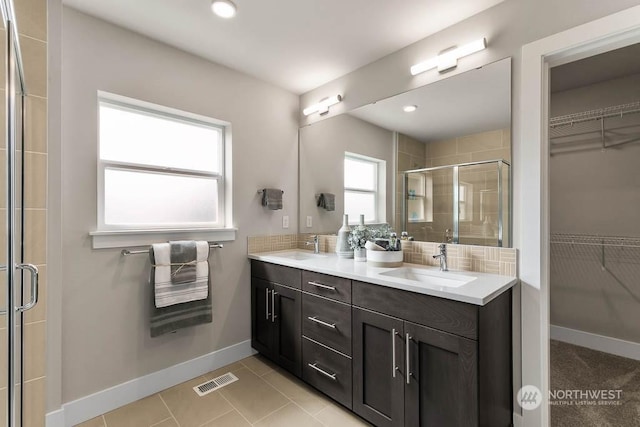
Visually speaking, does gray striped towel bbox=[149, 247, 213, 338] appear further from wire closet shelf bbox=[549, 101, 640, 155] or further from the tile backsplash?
wire closet shelf bbox=[549, 101, 640, 155]

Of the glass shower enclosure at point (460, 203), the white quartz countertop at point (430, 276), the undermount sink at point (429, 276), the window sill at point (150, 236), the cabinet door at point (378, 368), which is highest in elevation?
the glass shower enclosure at point (460, 203)

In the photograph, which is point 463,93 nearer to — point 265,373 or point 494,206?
point 494,206

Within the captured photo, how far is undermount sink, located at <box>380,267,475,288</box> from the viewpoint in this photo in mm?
1674

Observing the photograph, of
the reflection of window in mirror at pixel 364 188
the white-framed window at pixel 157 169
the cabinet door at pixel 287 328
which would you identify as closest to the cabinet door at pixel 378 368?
the cabinet door at pixel 287 328

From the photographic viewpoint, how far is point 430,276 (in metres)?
1.82

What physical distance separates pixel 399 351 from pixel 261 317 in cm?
131

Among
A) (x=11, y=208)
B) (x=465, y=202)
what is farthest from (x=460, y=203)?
(x=11, y=208)

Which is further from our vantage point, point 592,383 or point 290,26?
point 592,383

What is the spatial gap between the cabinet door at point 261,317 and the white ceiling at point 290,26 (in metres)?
1.78

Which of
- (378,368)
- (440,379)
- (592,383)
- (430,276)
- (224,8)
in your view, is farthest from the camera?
(592,383)

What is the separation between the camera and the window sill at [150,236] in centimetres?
181

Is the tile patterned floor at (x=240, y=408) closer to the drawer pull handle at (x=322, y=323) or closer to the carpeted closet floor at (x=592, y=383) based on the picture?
the drawer pull handle at (x=322, y=323)

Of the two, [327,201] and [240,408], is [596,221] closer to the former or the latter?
[327,201]

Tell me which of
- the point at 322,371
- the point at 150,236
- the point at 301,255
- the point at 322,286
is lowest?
the point at 322,371
